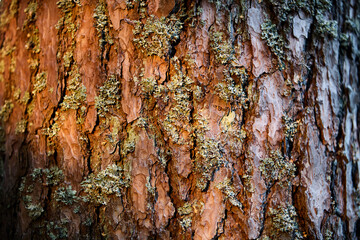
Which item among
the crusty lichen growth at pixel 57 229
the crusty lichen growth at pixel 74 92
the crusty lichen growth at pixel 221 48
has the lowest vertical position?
the crusty lichen growth at pixel 57 229

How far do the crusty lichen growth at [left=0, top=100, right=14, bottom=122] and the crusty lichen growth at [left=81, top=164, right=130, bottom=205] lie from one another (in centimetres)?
51

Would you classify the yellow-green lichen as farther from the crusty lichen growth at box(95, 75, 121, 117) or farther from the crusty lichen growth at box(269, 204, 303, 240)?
the crusty lichen growth at box(95, 75, 121, 117)

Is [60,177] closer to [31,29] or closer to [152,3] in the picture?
[31,29]

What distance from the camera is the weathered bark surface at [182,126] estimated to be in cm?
97

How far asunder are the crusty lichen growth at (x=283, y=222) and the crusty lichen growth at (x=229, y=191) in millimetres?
142

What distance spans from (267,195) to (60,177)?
80 cm

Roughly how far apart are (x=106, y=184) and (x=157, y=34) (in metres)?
0.59

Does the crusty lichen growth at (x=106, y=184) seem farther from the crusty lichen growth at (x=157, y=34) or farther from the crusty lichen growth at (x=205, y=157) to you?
the crusty lichen growth at (x=157, y=34)

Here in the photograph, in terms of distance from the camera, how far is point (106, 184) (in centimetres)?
98

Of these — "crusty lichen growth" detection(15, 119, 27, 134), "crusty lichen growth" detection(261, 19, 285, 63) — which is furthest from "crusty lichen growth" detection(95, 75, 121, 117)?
"crusty lichen growth" detection(261, 19, 285, 63)

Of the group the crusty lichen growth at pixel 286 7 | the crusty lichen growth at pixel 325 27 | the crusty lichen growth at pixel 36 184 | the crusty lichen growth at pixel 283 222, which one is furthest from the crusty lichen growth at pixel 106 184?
the crusty lichen growth at pixel 325 27

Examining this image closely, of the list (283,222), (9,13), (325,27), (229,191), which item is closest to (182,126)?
(229,191)

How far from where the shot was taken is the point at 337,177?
42.4 inches

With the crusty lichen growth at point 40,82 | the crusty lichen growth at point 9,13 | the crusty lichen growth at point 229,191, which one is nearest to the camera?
the crusty lichen growth at point 229,191
